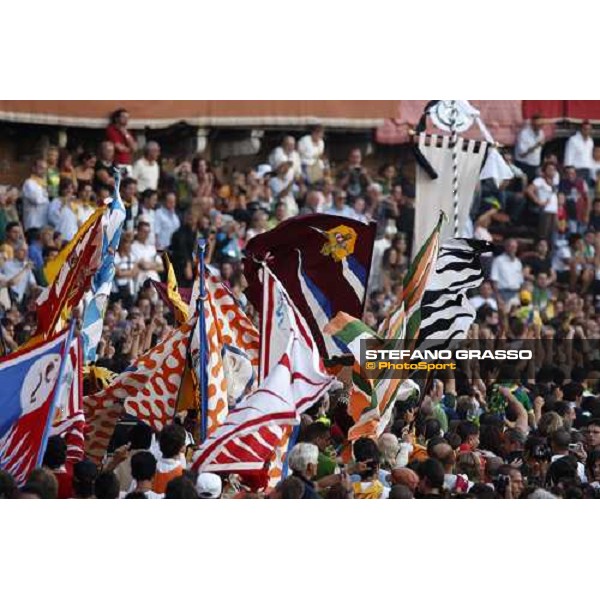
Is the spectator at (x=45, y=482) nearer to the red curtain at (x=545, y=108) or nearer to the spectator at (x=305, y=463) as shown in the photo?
the spectator at (x=305, y=463)

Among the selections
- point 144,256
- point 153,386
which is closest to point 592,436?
point 153,386

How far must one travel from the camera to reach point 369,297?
20.7 m

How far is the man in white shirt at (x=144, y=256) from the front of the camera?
19.7 metres

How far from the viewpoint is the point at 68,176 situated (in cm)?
2023

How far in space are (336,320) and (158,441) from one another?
271cm

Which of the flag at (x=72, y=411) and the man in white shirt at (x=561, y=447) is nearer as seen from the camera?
the flag at (x=72, y=411)

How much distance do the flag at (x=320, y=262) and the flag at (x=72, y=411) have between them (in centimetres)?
246

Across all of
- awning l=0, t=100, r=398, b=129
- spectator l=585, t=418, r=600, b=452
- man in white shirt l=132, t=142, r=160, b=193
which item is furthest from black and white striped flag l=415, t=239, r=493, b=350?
awning l=0, t=100, r=398, b=129

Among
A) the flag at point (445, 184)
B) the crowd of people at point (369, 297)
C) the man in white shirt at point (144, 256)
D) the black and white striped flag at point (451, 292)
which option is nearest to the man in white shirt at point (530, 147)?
the crowd of people at point (369, 297)

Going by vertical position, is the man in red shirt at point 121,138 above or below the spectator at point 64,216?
above

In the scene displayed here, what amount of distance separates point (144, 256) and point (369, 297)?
98.3 inches

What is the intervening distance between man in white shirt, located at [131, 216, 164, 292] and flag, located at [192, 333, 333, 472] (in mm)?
6686

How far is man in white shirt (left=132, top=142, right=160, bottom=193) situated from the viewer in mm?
21133

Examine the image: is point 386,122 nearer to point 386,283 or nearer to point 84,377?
point 386,283
